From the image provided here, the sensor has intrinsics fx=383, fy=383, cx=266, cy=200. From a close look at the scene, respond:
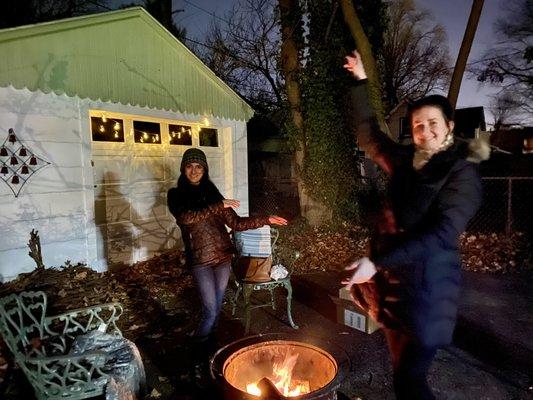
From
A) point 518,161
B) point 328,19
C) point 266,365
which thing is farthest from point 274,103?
point 266,365

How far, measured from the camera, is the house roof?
5449 mm

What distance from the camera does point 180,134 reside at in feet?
28.5

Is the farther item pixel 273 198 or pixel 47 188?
pixel 273 198

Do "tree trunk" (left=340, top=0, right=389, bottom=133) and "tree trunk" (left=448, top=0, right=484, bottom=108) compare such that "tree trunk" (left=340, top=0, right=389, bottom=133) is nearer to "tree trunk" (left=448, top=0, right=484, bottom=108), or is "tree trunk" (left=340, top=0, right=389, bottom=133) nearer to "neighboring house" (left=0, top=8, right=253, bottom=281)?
"tree trunk" (left=448, top=0, right=484, bottom=108)

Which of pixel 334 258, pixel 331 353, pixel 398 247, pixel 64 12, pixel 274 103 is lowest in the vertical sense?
pixel 334 258

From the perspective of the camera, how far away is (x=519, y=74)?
33438mm

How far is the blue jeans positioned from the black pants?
1.98 meters

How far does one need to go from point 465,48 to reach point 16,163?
29.8 feet

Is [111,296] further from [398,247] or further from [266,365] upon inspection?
[398,247]

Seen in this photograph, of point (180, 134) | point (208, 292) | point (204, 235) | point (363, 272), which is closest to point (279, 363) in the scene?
point (208, 292)

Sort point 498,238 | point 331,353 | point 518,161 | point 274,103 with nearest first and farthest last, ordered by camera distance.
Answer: point 331,353 → point 498,238 → point 274,103 → point 518,161

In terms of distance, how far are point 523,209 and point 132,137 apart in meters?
10.3

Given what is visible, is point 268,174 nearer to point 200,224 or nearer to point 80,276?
point 80,276

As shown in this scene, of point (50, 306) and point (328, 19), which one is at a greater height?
point (328, 19)
